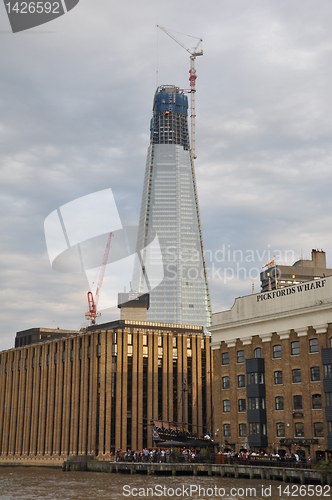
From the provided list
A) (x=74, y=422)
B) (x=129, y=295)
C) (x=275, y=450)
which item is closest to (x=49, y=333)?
(x=129, y=295)

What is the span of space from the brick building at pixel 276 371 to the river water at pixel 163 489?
31.8 feet

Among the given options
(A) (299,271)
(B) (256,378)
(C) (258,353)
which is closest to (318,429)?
(B) (256,378)

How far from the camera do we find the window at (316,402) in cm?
7025

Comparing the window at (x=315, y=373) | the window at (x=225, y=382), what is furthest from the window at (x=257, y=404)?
the window at (x=315, y=373)

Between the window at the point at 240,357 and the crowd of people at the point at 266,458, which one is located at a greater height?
the window at the point at 240,357

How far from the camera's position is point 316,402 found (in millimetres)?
70625

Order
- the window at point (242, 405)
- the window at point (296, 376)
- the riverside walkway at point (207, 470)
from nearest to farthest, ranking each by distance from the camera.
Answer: the riverside walkway at point (207, 470)
the window at point (296, 376)
the window at point (242, 405)

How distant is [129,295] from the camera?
164125 mm

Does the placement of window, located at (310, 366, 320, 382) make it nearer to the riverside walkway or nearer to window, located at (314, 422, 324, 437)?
window, located at (314, 422, 324, 437)

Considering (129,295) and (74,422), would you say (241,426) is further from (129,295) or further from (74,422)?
(129,295)

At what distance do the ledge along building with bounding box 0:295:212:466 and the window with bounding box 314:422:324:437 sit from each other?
4040 centimetres

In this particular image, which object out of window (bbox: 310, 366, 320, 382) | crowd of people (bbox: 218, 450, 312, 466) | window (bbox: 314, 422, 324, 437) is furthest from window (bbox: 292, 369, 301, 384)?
crowd of people (bbox: 218, 450, 312, 466)

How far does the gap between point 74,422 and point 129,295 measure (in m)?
46.9

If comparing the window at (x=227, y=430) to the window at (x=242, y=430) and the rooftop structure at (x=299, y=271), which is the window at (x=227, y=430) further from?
the rooftop structure at (x=299, y=271)
